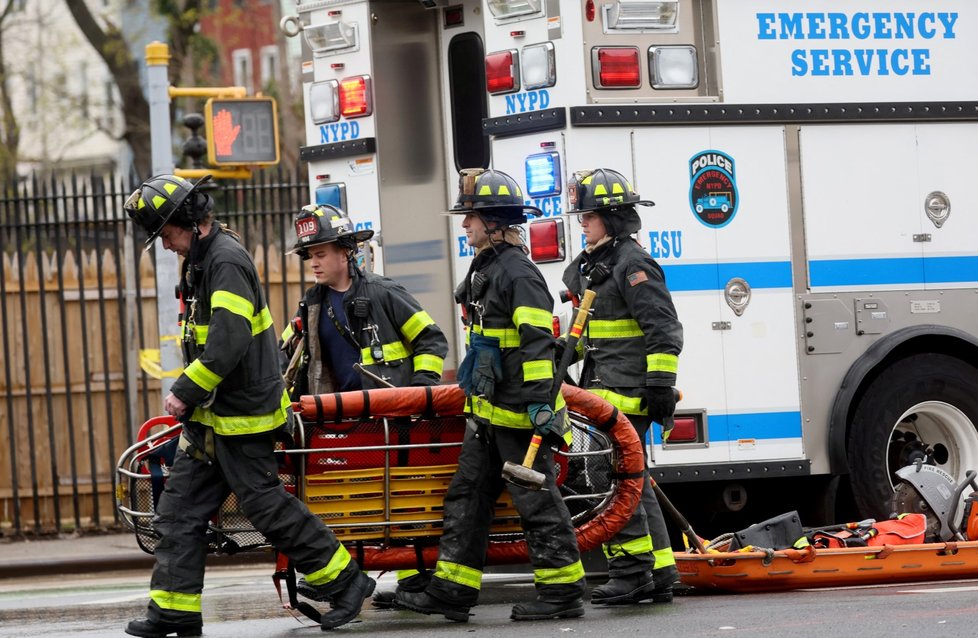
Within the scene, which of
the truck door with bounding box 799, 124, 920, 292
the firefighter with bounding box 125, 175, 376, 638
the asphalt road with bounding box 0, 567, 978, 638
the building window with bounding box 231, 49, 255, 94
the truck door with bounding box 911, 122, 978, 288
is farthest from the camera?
the building window with bounding box 231, 49, 255, 94

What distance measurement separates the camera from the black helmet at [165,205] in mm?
6570

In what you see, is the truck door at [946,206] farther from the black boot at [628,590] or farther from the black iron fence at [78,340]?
the black iron fence at [78,340]

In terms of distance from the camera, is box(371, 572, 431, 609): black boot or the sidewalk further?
the sidewalk

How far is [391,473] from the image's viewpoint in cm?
672

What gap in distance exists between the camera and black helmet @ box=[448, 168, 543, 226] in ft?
22.5

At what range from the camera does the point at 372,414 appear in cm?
664

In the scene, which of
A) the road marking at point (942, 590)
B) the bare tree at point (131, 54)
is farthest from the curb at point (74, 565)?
the bare tree at point (131, 54)

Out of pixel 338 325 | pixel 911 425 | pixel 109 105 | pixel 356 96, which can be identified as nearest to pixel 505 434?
pixel 338 325

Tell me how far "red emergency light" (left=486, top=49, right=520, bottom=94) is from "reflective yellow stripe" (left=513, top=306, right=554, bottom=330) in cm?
160

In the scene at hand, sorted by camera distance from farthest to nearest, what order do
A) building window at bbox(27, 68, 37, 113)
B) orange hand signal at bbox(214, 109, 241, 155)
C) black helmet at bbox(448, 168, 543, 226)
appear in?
1. building window at bbox(27, 68, 37, 113)
2. orange hand signal at bbox(214, 109, 241, 155)
3. black helmet at bbox(448, 168, 543, 226)

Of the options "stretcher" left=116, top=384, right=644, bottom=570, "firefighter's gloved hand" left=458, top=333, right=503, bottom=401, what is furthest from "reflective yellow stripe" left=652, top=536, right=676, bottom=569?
"firefighter's gloved hand" left=458, top=333, right=503, bottom=401

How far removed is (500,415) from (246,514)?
110 cm

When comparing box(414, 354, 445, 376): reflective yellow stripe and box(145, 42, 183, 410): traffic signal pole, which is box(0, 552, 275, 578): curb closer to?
box(145, 42, 183, 410): traffic signal pole

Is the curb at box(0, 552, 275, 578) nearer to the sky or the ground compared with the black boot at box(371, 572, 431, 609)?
nearer to the ground
